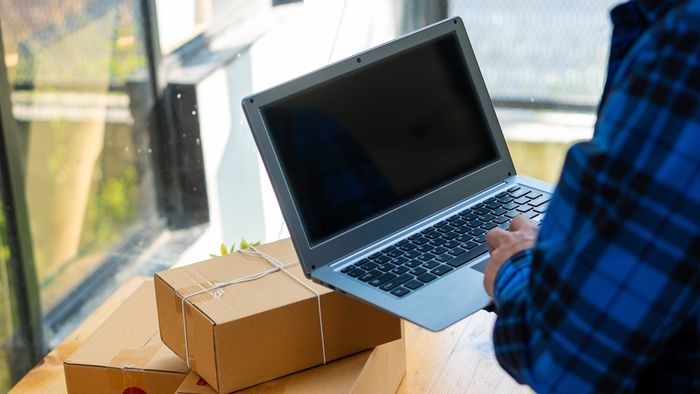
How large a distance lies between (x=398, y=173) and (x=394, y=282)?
0.64ft

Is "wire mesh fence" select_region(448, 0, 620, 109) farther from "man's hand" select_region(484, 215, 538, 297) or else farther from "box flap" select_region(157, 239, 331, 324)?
"man's hand" select_region(484, 215, 538, 297)

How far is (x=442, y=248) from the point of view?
112 centimetres

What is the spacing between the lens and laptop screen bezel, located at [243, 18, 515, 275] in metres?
1.08

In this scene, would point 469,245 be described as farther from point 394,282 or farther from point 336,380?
point 336,380

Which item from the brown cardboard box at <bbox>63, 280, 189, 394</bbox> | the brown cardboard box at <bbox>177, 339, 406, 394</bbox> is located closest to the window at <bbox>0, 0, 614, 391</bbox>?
the brown cardboard box at <bbox>63, 280, 189, 394</bbox>

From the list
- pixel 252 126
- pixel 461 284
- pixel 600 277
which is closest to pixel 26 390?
pixel 252 126

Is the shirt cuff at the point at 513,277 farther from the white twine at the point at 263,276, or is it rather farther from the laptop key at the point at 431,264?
the white twine at the point at 263,276

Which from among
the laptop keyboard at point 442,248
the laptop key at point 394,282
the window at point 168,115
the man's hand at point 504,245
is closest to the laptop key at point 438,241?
the laptop keyboard at point 442,248

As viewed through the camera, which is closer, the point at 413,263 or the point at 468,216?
the point at 413,263

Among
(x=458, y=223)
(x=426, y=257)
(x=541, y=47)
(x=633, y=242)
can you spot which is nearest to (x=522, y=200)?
(x=458, y=223)

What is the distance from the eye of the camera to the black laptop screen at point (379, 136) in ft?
3.61

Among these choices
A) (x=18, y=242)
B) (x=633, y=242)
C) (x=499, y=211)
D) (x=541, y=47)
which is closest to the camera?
(x=633, y=242)

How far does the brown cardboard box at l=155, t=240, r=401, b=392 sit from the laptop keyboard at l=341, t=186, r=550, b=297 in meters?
0.09

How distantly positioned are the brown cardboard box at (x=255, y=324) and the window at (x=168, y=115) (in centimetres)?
88
